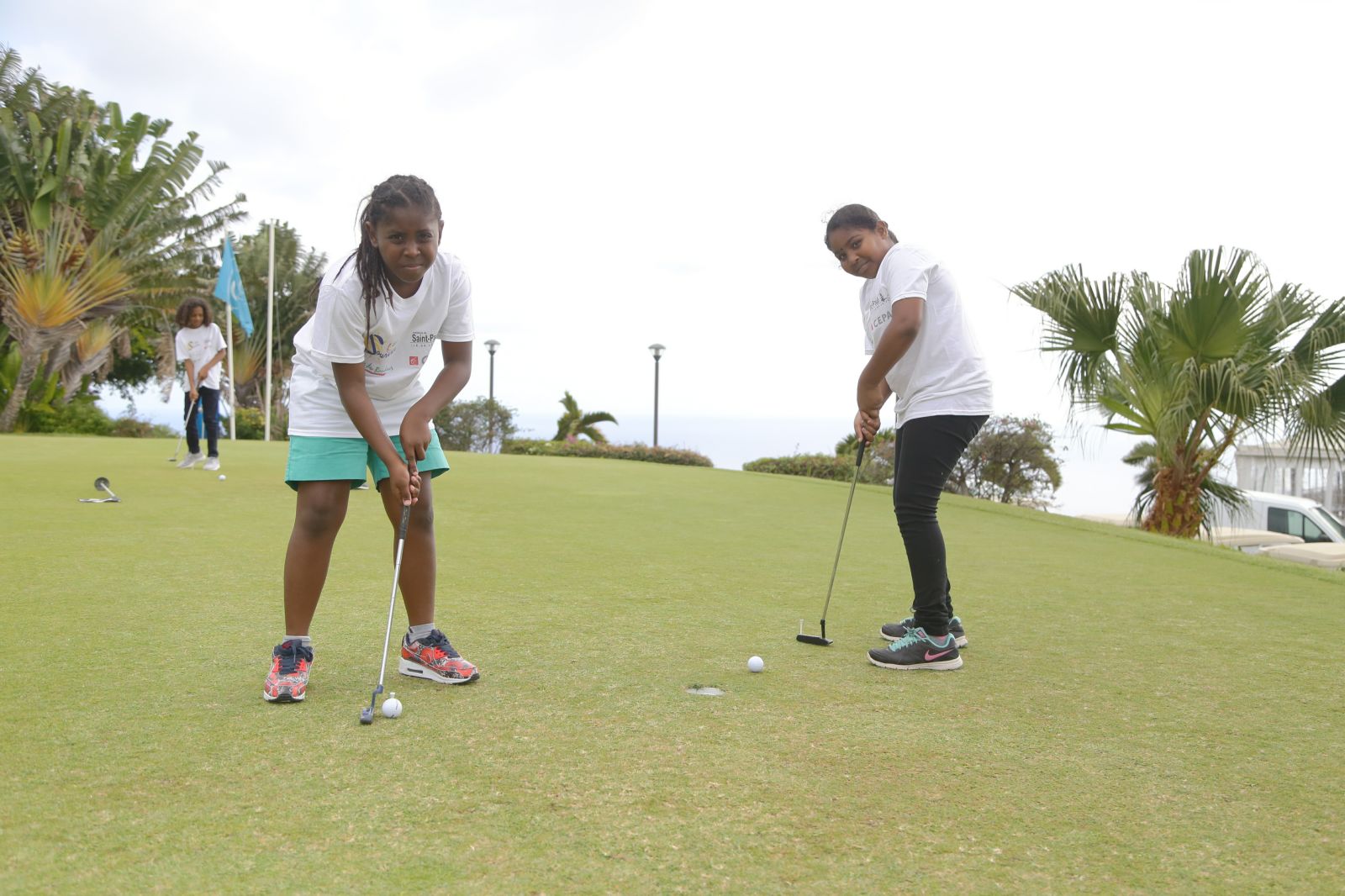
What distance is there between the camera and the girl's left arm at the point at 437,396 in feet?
9.73

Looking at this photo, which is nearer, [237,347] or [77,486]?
[77,486]

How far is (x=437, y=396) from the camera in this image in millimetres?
3051

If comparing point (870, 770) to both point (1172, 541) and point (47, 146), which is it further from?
point (47, 146)

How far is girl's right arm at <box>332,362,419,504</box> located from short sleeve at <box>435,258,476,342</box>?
319 millimetres

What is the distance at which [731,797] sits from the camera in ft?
6.75

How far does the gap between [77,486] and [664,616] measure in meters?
5.78

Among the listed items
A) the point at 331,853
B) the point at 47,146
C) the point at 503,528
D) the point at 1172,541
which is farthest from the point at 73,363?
the point at 331,853

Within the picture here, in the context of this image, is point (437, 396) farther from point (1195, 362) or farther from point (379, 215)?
point (1195, 362)

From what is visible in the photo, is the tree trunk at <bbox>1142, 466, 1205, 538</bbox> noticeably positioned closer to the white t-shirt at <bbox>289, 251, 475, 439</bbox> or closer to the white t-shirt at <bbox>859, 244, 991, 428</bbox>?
the white t-shirt at <bbox>859, 244, 991, 428</bbox>

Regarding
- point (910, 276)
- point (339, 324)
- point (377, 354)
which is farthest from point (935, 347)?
point (339, 324)

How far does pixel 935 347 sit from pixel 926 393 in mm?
164

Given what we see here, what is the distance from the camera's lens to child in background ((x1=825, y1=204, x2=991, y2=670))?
3396 millimetres

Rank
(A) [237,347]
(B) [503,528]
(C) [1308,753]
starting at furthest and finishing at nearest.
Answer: (A) [237,347]
(B) [503,528]
(C) [1308,753]

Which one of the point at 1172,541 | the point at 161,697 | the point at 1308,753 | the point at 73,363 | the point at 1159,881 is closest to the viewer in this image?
the point at 1159,881
